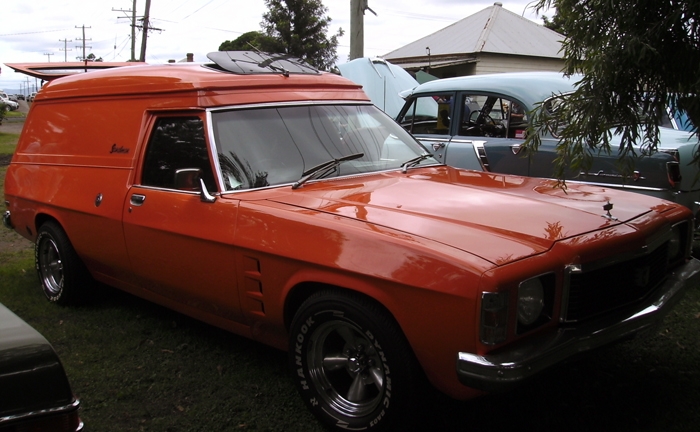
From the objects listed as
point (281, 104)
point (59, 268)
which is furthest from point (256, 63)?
point (59, 268)

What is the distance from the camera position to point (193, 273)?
3.78 metres

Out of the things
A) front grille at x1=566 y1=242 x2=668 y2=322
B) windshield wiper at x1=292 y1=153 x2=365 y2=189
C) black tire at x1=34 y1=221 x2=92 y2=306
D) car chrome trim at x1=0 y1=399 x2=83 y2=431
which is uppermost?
windshield wiper at x1=292 y1=153 x2=365 y2=189

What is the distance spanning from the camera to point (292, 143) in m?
3.98

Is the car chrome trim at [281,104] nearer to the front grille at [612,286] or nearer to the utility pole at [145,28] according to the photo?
the front grille at [612,286]

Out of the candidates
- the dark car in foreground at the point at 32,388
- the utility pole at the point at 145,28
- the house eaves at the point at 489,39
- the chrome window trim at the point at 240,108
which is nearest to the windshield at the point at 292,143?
the chrome window trim at the point at 240,108

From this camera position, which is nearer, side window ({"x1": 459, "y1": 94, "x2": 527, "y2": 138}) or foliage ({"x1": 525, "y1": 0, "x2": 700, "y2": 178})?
foliage ({"x1": 525, "y1": 0, "x2": 700, "y2": 178})

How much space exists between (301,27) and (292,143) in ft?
91.7

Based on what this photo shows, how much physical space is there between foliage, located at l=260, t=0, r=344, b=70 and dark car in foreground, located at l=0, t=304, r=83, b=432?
2860 centimetres

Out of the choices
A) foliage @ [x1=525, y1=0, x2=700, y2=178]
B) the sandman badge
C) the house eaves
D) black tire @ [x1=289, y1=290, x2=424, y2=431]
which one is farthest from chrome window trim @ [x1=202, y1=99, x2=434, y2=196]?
the house eaves

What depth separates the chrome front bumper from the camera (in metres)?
2.53

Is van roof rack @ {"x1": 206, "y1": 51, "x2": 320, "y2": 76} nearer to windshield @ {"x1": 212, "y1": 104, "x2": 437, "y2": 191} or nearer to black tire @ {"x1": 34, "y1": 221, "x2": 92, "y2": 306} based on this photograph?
windshield @ {"x1": 212, "y1": 104, "x2": 437, "y2": 191}

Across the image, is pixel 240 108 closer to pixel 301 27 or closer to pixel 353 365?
pixel 353 365

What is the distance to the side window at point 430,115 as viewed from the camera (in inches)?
293

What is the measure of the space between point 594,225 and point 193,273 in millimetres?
2217
